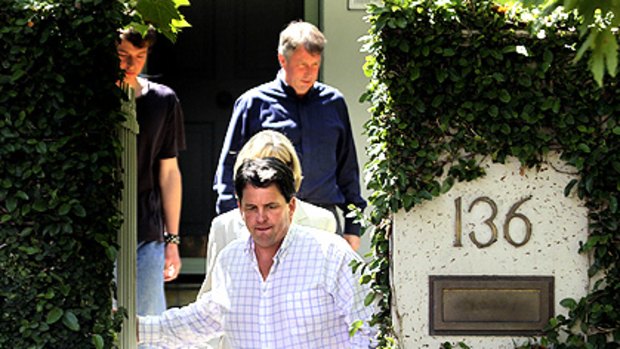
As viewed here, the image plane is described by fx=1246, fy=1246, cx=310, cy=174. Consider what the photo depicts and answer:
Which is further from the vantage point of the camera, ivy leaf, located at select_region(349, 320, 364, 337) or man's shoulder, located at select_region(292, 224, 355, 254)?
man's shoulder, located at select_region(292, 224, 355, 254)

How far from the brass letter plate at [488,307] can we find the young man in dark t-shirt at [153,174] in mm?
1708

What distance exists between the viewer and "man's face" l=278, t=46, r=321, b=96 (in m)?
6.02

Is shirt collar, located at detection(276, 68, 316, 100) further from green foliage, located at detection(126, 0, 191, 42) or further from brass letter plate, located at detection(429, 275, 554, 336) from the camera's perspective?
brass letter plate, located at detection(429, 275, 554, 336)

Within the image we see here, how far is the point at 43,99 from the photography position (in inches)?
168

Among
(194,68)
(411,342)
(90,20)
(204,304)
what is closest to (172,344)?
(204,304)

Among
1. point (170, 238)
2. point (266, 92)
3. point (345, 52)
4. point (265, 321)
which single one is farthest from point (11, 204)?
point (345, 52)

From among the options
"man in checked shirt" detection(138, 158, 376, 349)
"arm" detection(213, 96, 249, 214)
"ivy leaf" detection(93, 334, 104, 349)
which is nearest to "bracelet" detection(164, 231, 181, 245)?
"arm" detection(213, 96, 249, 214)

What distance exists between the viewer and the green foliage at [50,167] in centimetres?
424

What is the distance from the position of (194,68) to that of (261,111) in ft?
8.68

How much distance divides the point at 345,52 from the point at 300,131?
7.00 ft

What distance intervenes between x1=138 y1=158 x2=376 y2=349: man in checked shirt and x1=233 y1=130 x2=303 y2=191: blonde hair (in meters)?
0.22

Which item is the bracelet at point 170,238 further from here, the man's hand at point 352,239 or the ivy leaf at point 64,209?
the ivy leaf at point 64,209

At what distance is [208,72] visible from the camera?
862cm

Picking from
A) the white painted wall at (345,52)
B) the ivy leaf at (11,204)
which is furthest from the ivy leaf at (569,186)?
the white painted wall at (345,52)
